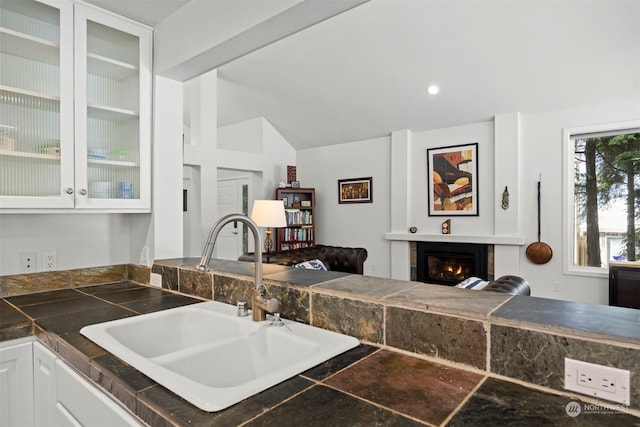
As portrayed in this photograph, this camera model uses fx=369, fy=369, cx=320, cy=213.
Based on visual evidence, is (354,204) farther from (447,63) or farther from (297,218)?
(447,63)

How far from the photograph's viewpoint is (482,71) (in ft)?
13.5

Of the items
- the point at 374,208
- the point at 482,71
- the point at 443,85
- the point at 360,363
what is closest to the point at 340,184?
the point at 374,208

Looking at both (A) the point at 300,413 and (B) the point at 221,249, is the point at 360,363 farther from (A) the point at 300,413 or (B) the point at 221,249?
(B) the point at 221,249

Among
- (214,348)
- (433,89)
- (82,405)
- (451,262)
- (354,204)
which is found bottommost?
(451,262)

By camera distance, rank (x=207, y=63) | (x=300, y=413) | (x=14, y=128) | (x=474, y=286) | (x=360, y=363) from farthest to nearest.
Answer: (x=474, y=286), (x=207, y=63), (x=14, y=128), (x=360, y=363), (x=300, y=413)

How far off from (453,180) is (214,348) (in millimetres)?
4611

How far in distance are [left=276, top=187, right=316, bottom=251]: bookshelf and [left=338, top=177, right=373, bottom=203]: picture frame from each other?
547 millimetres

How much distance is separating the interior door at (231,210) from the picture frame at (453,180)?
3.20 metres

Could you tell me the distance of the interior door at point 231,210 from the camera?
256 inches

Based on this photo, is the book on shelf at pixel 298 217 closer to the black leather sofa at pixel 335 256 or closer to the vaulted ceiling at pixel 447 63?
the black leather sofa at pixel 335 256

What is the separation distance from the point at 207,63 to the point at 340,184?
14.7 feet

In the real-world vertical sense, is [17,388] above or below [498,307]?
below

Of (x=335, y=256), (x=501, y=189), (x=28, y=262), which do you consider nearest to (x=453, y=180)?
(x=501, y=189)

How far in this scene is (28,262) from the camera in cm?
196
